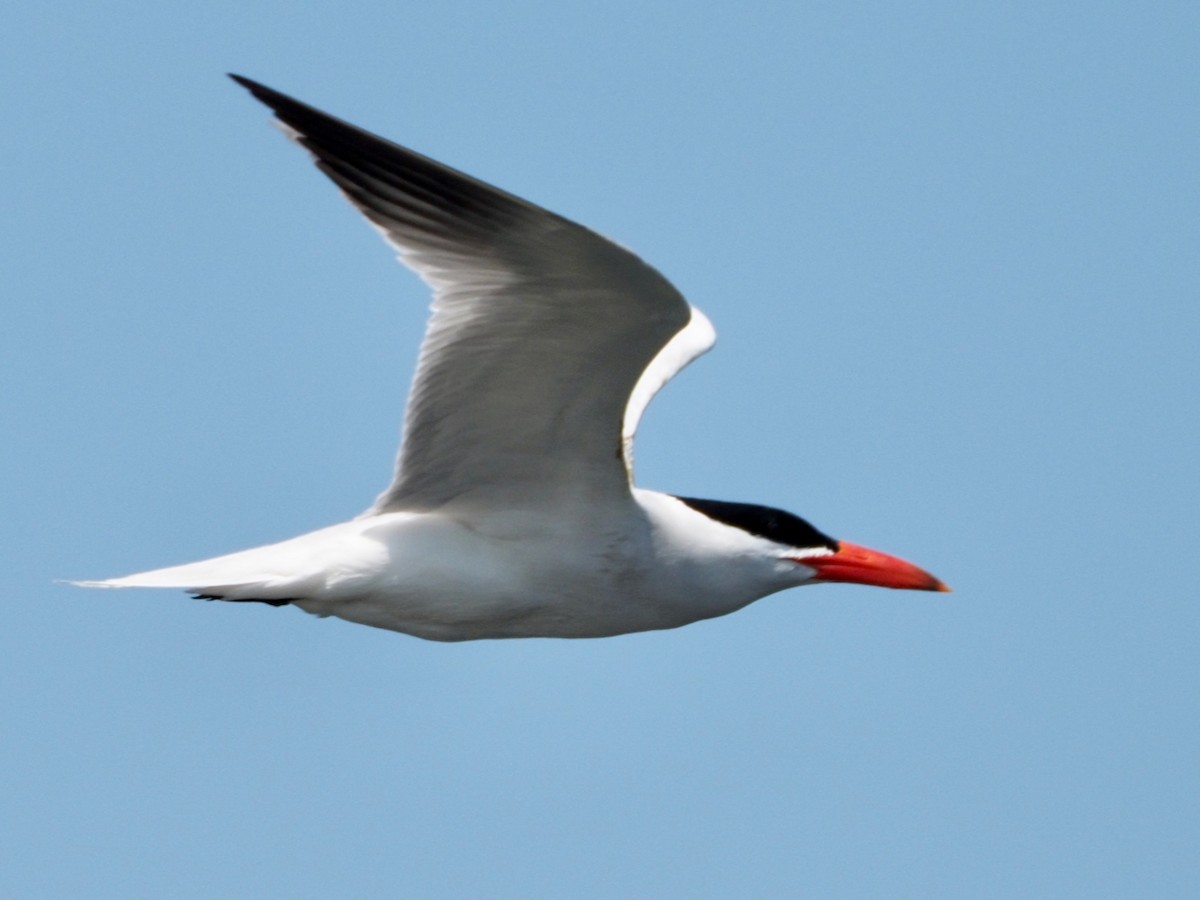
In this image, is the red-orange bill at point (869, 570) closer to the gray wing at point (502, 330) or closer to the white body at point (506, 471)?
the white body at point (506, 471)

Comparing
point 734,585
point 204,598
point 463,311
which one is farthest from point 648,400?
point 204,598

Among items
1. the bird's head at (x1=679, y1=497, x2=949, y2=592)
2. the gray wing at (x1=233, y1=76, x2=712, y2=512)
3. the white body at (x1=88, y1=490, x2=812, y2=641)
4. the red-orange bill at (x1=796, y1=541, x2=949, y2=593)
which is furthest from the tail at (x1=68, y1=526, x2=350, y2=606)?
the red-orange bill at (x1=796, y1=541, x2=949, y2=593)

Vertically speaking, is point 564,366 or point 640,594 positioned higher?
point 564,366

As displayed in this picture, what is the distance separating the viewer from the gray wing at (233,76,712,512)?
6262 mm

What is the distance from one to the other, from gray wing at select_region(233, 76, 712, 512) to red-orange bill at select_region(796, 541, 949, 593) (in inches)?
47.2

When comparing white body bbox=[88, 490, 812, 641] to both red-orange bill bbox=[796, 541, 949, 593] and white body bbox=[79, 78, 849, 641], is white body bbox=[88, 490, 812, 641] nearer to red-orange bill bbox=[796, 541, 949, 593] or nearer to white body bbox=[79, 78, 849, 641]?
white body bbox=[79, 78, 849, 641]

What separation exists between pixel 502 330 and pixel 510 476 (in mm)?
751

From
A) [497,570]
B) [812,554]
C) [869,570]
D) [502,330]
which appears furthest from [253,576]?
[869,570]

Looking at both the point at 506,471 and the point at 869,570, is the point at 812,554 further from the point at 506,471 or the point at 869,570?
the point at 506,471

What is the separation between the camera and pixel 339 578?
7.03 meters

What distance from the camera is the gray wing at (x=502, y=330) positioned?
626cm

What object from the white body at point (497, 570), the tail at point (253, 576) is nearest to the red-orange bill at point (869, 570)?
the white body at point (497, 570)

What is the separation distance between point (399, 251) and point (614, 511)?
1316 mm

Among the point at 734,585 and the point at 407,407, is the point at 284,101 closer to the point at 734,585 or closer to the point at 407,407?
the point at 407,407
